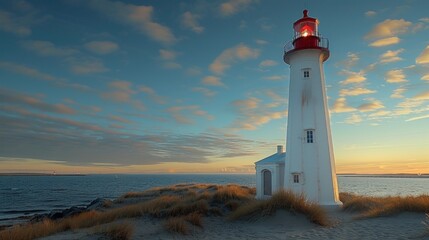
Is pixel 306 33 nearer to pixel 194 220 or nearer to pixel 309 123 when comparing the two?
pixel 309 123

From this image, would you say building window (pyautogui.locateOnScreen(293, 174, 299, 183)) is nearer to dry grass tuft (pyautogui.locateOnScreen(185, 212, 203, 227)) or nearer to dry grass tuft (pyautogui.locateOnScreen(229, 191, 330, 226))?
→ dry grass tuft (pyautogui.locateOnScreen(229, 191, 330, 226))

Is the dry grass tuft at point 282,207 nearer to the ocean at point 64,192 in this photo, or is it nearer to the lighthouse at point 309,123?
the lighthouse at point 309,123

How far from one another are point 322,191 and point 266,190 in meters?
5.05

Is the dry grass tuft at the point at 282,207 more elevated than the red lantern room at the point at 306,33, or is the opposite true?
the red lantern room at the point at 306,33

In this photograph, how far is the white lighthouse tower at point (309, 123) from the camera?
16234mm

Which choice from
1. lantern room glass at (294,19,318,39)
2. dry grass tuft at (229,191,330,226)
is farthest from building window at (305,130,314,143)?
lantern room glass at (294,19,318,39)

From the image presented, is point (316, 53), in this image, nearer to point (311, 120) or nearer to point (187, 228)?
point (311, 120)

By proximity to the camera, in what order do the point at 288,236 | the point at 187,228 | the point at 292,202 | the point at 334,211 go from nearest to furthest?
the point at 288,236 → the point at 187,228 → the point at 292,202 → the point at 334,211

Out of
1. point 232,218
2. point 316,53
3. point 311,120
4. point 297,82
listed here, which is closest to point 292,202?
point 232,218

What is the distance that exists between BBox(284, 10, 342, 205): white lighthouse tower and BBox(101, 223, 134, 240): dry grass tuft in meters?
9.96

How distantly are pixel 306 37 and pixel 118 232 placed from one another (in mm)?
13704

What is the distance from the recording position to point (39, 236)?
10062 millimetres

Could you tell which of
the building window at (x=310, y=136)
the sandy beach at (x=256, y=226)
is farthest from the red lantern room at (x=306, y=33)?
the sandy beach at (x=256, y=226)

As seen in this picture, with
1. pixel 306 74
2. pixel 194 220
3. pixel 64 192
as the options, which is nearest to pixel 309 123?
pixel 306 74
